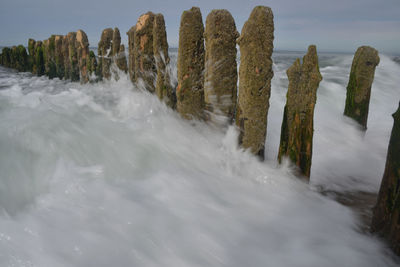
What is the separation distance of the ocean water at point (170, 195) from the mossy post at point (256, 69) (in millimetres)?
553

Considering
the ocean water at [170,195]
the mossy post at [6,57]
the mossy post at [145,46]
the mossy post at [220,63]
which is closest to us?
the ocean water at [170,195]

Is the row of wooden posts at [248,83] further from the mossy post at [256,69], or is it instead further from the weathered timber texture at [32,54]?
the weathered timber texture at [32,54]

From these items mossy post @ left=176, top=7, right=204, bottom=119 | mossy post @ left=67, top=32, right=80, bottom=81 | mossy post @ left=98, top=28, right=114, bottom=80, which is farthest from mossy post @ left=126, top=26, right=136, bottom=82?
mossy post @ left=67, top=32, right=80, bottom=81

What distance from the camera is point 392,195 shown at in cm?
216

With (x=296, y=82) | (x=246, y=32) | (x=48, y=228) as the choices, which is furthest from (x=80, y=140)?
(x=296, y=82)

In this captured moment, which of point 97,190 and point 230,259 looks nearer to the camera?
point 230,259

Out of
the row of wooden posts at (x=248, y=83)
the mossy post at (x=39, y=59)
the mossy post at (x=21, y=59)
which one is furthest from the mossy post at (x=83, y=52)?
the mossy post at (x=21, y=59)

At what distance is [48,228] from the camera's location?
8.84 ft

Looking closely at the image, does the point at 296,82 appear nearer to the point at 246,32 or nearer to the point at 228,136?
the point at 246,32

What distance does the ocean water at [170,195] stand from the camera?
2.49 meters

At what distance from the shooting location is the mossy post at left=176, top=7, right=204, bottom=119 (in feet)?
14.0

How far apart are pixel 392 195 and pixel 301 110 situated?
130 cm

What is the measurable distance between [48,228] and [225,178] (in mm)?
2145

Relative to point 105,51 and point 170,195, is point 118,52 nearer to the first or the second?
point 105,51
